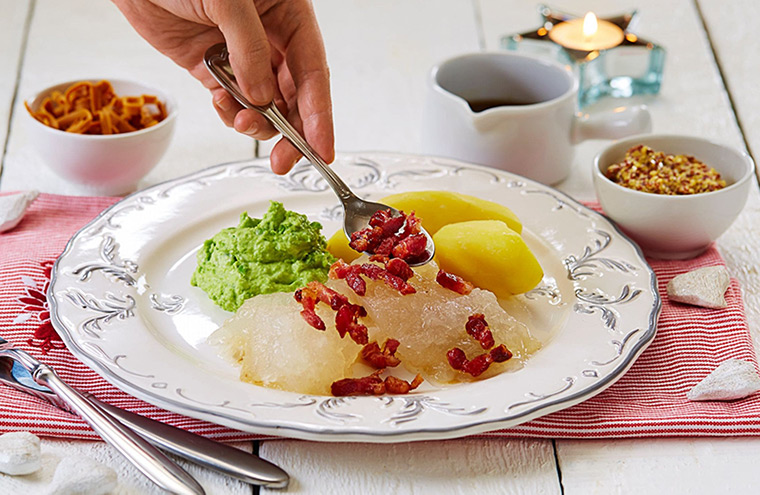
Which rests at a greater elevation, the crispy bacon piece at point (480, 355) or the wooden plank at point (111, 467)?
the crispy bacon piece at point (480, 355)

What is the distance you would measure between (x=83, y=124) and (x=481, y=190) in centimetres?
112

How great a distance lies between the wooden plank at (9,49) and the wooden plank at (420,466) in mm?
1622

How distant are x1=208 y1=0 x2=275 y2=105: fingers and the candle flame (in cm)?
139

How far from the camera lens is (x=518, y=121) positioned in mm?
2463

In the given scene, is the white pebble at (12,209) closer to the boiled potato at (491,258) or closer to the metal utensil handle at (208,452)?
the metal utensil handle at (208,452)

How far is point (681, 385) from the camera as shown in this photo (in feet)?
5.90

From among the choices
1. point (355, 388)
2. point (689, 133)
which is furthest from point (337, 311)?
point (689, 133)

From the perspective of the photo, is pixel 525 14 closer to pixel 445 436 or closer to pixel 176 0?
pixel 176 0

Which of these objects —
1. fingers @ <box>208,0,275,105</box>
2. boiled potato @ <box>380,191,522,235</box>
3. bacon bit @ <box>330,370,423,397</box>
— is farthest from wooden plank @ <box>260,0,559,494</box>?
fingers @ <box>208,0,275,105</box>

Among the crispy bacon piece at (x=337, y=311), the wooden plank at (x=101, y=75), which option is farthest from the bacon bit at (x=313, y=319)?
the wooden plank at (x=101, y=75)

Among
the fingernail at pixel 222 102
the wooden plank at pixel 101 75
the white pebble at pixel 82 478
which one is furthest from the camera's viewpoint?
the wooden plank at pixel 101 75

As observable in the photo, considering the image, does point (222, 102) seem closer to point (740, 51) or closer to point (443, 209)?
point (443, 209)

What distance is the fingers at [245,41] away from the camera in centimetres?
198

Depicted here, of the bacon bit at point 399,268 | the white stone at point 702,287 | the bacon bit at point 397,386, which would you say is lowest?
the white stone at point 702,287
